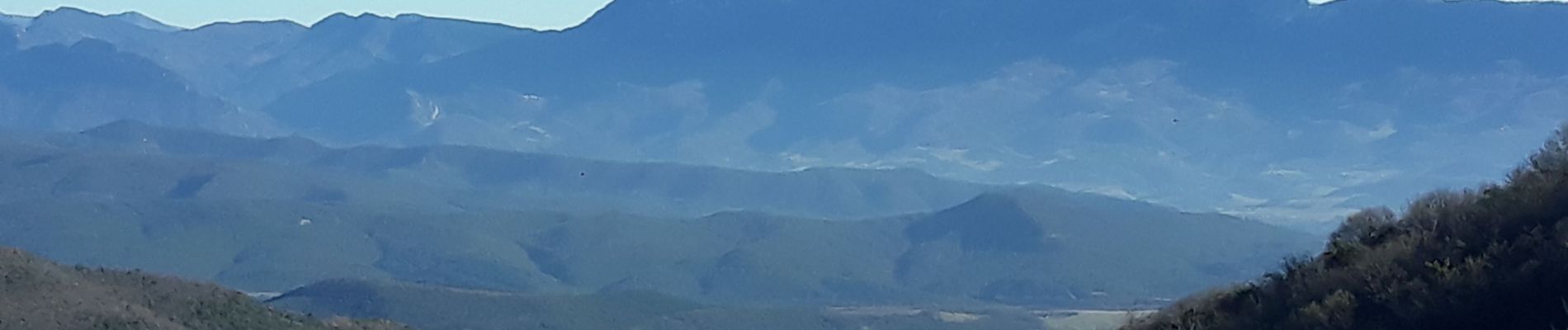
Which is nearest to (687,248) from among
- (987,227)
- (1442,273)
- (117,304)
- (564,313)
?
(987,227)

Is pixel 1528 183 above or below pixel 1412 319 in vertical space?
above

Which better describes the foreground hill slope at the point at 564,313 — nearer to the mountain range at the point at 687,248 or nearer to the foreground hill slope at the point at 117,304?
the mountain range at the point at 687,248

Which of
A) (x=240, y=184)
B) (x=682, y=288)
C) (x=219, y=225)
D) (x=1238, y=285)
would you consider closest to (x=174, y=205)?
(x=219, y=225)

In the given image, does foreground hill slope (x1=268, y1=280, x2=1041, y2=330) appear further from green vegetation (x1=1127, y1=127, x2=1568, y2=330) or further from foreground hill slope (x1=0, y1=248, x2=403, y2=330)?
green vegetation (x1=1127, y1=127, x2=1568, y2=330)

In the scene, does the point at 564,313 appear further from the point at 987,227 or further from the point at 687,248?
the point at 987,227

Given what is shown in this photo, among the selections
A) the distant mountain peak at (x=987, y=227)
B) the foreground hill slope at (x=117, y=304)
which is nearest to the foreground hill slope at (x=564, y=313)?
the foreground hill slope at (x=117, y=304)

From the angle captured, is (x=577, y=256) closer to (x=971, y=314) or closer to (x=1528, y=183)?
(x=971, y=314)

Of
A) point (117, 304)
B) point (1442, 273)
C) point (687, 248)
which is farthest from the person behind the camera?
point (687, 248)
